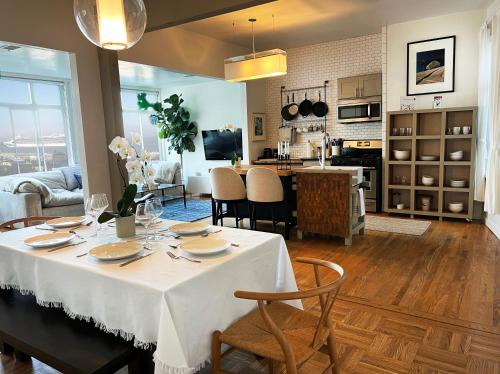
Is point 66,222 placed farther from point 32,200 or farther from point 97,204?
point 32,200

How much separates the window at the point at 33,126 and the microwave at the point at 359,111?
221 inches

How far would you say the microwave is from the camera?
6422 millimetres

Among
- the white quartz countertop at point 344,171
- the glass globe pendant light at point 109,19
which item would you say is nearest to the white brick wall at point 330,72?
the white quartz countertop at point 344,171

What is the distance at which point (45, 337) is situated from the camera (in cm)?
171

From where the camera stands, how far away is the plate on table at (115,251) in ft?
5.64

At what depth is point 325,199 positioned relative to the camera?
4.48 meters

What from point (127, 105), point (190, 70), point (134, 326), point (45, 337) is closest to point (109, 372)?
point (134, 326)

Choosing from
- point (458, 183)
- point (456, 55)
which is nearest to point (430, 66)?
point (456, 55)

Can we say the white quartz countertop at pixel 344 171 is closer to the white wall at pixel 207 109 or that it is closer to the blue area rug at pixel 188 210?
the blue area rug at pixel 188 210

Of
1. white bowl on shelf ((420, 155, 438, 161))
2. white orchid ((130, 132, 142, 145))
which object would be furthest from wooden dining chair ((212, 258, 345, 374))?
white bowl on shelf ((420, 155, 438, 161))

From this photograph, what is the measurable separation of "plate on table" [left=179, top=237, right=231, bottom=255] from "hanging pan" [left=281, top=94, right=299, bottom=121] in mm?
5888

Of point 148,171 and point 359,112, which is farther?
point 359,112

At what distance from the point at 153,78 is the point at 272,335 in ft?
23.3

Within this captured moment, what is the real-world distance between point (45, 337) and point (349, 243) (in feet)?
11.5
